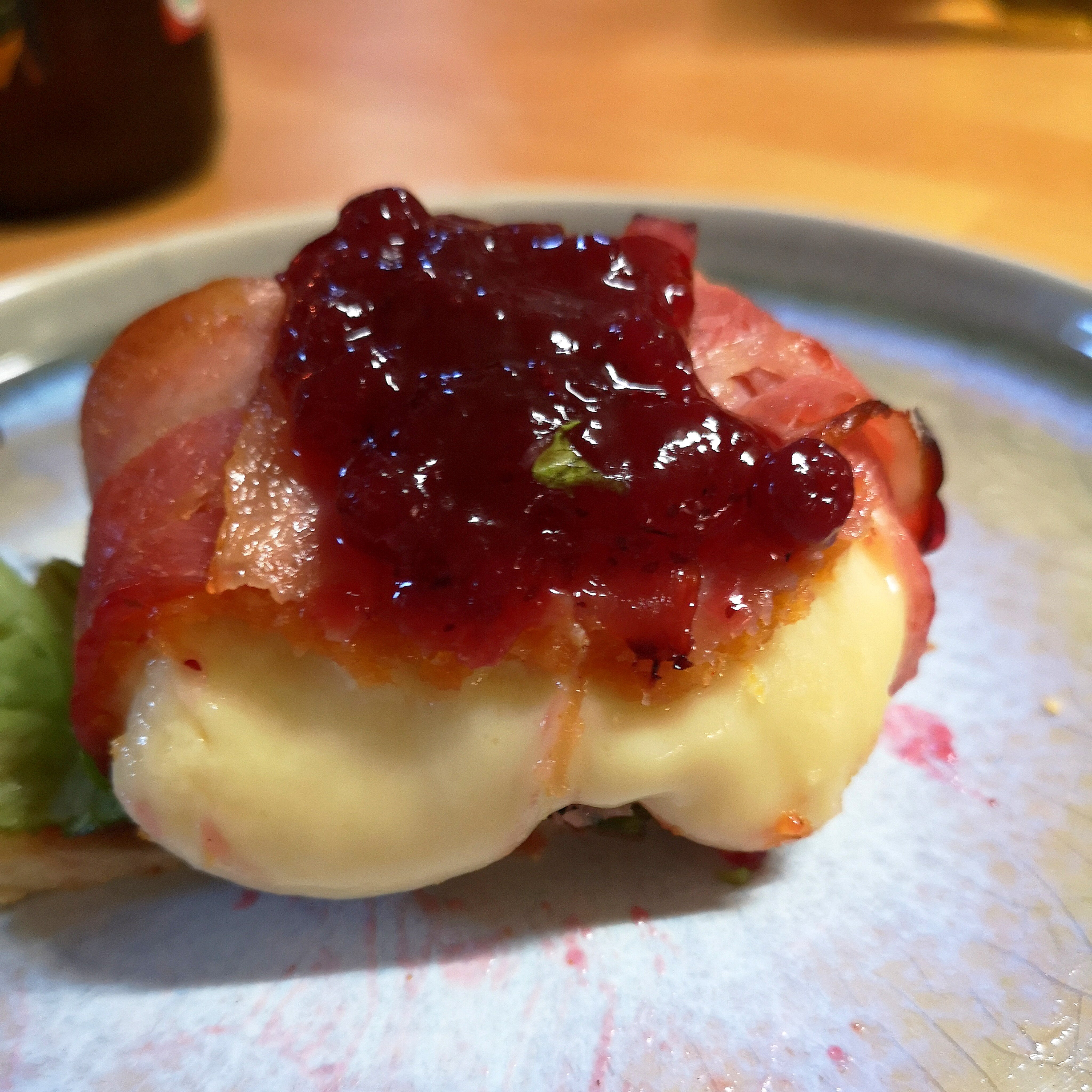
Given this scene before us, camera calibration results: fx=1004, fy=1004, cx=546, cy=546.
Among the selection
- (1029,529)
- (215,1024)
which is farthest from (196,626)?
(1029,529)

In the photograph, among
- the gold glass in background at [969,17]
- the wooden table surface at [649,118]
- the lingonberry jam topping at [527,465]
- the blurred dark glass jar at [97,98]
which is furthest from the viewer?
the gold glass in background at [969,17]

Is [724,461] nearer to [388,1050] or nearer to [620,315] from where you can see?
[620,315]

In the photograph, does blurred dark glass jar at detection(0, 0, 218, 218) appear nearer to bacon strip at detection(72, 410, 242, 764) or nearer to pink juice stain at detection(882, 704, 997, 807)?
bacon strip at detection(72, 410, 242, 764)

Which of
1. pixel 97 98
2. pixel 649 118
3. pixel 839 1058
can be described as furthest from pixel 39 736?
pixel 649 118

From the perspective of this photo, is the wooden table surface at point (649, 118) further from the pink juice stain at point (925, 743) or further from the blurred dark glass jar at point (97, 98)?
the pink juice stain at point (925, 743)

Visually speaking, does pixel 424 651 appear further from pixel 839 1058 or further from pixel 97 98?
pixel 97 98

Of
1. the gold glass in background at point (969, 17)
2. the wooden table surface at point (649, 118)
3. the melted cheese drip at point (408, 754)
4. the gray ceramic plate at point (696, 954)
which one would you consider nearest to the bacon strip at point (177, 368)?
the melted cheese drip at point (408, 754)

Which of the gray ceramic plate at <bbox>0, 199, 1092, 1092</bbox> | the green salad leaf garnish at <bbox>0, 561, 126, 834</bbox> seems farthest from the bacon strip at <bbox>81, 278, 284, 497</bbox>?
the gray ceramic plate at <bbox>0, 199, 1092, 1092</bbox>
